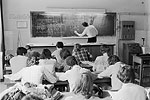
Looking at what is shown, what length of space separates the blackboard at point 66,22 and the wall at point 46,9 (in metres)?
0.19

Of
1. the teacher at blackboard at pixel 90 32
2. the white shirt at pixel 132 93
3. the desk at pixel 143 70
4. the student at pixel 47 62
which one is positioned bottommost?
the desk at pixel 143 70

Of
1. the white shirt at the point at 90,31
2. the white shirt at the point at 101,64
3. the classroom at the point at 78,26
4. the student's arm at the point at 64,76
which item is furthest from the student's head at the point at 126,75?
the white shirt at the point at 90,31

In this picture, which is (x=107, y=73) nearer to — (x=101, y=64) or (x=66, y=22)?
(x=101, y=64)

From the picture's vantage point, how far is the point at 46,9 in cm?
886

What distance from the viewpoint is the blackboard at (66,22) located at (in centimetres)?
886

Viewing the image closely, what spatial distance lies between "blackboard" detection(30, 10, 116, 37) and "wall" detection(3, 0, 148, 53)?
19 centimetres

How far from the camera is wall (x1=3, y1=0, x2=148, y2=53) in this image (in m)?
8.62

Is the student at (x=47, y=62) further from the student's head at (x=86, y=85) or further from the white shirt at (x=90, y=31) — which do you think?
the white shirt at (x=90, y=31)

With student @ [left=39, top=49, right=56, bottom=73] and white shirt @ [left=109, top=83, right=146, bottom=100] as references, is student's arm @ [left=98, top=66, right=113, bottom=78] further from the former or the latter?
white shirt @ [left=109, top=83, right=146, bottom=100]

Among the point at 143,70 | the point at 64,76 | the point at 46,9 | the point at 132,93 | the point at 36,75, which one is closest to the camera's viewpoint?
the point at 132,93

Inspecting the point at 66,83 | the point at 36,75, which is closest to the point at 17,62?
the point at 36,75

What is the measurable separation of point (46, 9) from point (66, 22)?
0.88m

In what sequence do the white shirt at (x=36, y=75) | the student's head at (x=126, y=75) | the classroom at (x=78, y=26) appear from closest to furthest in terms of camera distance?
1. the student's head at (x=126, y=75)
2. the white shirt at (x=36, y=75)
3. the classroom at (x=78, y=26)

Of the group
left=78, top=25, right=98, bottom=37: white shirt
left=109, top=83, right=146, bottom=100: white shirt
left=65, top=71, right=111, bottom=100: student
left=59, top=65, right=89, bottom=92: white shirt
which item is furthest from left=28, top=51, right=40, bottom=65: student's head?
left=78, top=25, right=98, bottom=37: white shirt
